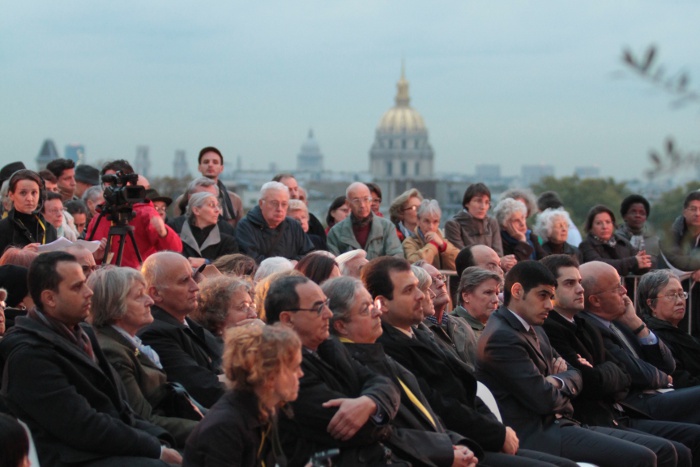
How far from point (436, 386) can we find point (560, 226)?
15.6 feet

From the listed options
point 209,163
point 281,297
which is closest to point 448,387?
point 281,297

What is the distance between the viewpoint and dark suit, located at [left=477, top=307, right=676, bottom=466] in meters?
5.83

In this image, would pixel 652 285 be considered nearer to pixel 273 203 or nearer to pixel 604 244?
pixel 604 244

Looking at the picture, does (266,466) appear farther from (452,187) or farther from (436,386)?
(452,187)

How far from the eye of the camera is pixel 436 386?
5508 mm

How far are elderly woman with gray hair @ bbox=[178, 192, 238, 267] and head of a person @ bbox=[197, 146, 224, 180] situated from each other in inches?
57.4

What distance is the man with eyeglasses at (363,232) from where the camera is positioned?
9367mm

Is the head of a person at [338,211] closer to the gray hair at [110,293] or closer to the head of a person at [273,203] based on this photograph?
the head of a person at [273,203]

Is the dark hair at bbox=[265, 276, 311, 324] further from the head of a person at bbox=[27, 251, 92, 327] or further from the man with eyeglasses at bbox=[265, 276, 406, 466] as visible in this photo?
the head of a person at bbox=[27, 251, 92, 327]

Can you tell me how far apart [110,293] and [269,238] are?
3.73m

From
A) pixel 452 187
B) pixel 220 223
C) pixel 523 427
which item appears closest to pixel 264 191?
pixel 220 223

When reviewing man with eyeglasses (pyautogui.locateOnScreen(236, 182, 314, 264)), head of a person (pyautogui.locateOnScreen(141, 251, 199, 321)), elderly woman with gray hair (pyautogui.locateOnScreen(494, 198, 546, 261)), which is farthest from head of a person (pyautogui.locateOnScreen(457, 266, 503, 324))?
elderly woman with gray hair (pyautogui.locateOnScreen(494, 198, 546, 261))

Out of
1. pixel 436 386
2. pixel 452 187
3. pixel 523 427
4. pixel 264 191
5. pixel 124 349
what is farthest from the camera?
pixel 452 187

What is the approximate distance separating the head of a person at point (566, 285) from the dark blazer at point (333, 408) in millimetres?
2225
